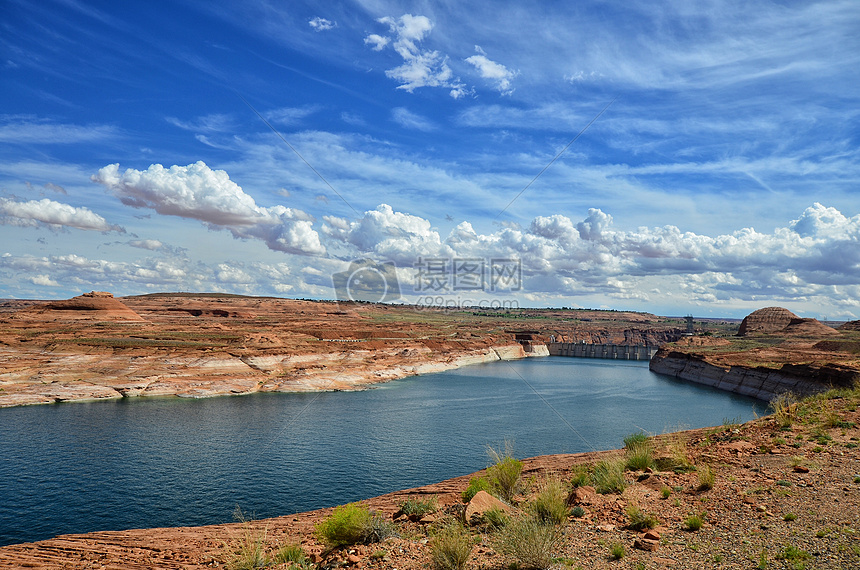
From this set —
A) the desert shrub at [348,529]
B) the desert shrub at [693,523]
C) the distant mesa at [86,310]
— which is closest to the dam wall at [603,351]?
the distant mesa at [86,310]

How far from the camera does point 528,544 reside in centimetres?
850

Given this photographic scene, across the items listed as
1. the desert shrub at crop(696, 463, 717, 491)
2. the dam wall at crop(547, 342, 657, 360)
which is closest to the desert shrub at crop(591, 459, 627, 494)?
the desert shrub at crop(696, 463, 717, 491)

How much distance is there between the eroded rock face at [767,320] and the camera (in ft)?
429

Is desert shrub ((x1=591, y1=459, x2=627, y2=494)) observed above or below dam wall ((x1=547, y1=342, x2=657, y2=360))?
above

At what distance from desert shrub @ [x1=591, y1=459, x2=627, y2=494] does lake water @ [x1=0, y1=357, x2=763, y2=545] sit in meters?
10.7

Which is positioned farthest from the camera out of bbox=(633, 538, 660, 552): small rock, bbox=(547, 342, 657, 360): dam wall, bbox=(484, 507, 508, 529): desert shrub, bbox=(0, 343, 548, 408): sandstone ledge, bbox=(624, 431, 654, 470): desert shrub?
bbox=(547, 342, 657, 360): dam wall

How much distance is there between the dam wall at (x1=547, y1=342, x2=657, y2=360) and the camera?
124 meters

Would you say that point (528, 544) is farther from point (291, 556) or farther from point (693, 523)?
point (291, 556)

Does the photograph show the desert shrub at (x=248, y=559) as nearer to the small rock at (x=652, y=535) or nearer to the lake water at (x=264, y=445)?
the small rock at (x=652, y=535)

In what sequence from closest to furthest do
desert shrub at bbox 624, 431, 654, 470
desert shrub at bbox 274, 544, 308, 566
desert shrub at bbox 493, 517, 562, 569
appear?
desert shrub at bbox 493, 517, 562, 569
desert shrub at bbox 274, 544, 308, 566
desert shrub at bbox 624, 431, 654, 470

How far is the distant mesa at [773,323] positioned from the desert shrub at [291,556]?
444 feet

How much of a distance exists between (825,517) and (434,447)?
74.7 feet

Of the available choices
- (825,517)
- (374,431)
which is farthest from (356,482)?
(825,517)

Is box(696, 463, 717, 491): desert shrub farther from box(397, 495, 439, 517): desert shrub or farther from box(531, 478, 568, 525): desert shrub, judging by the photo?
box(397, 495, 439, 517): desert shrub
